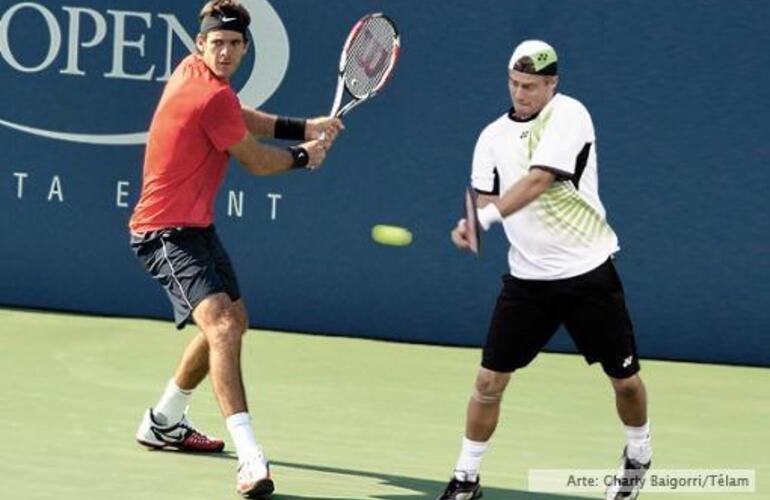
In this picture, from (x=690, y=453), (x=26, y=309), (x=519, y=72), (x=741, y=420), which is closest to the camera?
(x=519, y=72)

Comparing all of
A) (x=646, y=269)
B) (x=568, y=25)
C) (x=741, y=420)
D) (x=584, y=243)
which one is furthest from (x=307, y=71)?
(x=584, y=243)

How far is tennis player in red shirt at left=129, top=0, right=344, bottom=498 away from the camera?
7.41 m

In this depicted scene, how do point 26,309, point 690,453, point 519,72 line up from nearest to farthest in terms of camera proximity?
point 519,72 → point 690,453 → point 26,309

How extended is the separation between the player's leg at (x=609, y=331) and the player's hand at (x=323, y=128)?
4.32 feet

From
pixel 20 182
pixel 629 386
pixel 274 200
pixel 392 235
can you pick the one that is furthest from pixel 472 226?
pixel 20 182

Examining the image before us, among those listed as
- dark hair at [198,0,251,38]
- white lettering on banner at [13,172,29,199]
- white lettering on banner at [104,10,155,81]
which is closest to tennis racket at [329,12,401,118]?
dark hair at [198,0,251,38]

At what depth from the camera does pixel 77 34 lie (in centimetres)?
1074

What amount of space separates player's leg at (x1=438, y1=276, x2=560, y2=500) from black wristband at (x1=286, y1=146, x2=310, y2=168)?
1044mm

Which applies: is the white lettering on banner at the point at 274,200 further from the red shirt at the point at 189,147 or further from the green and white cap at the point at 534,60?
the green and white cap at the point at 534,60

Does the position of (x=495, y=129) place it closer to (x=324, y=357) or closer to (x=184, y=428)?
(x=184, y=428)

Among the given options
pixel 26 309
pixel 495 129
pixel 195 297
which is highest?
pixel 495 129

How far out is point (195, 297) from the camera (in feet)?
24.5

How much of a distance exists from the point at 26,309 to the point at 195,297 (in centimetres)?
375

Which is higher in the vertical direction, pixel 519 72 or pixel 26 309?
pixel 519 72
